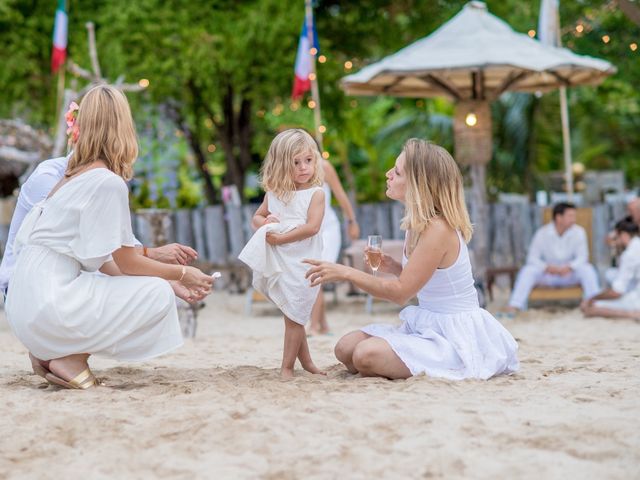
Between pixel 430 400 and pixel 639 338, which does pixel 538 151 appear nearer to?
pixel 639 338

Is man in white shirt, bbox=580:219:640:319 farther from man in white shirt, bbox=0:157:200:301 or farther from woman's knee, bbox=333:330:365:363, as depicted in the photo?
man in white shirt, bbox=0:157:200:301

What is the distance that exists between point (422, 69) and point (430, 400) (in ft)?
17.6

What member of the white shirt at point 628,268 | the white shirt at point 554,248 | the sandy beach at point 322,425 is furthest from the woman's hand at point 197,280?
the white shirt at point 554,248

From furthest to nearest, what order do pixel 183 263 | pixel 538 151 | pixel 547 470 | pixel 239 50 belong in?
pixel 538 151
pixel 239 50
pixel 183 263
pixel 547 470

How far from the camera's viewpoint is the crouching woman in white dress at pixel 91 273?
4703 millimetres

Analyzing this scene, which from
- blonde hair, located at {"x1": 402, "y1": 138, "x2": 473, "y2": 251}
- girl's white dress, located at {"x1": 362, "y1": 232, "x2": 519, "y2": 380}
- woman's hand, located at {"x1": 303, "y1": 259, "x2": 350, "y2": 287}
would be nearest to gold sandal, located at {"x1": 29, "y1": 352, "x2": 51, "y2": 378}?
woman's hand, located at {"x1": 303, "y1": 259, "x2": 350, "y2": 287}

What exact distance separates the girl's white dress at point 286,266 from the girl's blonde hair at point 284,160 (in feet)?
0.48

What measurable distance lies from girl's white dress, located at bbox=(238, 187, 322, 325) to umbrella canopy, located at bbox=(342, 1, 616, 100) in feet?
13.7

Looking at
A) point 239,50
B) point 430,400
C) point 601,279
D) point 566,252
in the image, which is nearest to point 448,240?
point 430,400

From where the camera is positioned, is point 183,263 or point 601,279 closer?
point 183,263

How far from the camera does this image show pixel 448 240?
4.97 meters

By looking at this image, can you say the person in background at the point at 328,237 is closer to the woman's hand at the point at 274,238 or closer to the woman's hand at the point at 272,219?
the woman's hand at the point at 272,219

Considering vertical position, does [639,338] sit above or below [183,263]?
below

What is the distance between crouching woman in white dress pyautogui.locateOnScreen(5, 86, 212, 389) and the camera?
4.70m
